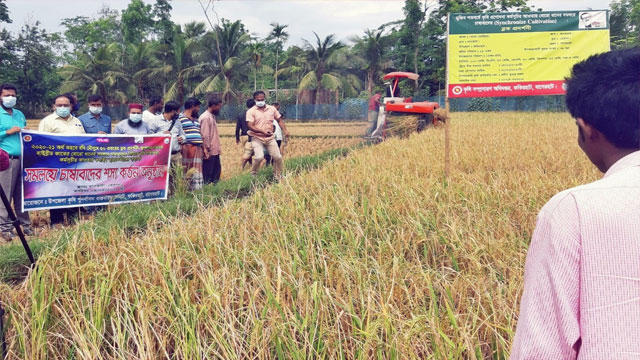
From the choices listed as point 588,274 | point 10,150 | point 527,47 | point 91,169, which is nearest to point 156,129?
point 91,169

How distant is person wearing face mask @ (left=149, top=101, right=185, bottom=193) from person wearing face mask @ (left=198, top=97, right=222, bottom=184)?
0.55 m

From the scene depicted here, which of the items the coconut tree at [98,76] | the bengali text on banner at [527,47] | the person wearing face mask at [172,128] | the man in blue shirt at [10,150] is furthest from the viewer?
the coconut tree at [98,76]

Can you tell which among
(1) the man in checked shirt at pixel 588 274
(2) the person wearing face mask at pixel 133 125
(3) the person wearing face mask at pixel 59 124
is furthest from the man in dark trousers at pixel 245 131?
(1) the man in checked shirt at pixel 588 274

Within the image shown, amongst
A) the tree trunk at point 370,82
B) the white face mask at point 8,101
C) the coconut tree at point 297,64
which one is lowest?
the white face mask at point 8,101

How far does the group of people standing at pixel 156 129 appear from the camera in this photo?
496 cm

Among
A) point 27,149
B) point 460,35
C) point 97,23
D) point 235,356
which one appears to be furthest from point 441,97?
point 97,23

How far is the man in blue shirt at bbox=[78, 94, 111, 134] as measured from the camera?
19.4 feet

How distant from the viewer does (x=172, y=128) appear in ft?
21.8

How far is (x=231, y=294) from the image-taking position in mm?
2416

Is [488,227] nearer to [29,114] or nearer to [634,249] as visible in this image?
[634,249]

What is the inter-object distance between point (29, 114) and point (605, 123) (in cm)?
3965

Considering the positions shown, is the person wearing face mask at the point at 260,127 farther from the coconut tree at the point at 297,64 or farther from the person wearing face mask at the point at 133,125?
the coconut tree at the point at 297,64

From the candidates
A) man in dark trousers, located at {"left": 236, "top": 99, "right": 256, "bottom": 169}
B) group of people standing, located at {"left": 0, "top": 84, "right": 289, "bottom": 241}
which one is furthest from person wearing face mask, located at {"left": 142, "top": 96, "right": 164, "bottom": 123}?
man in dark trousers, located at {"left": 236, "top": 99, "right": 256, "bottom": 169}

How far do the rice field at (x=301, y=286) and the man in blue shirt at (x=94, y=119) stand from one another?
2.63 meters
